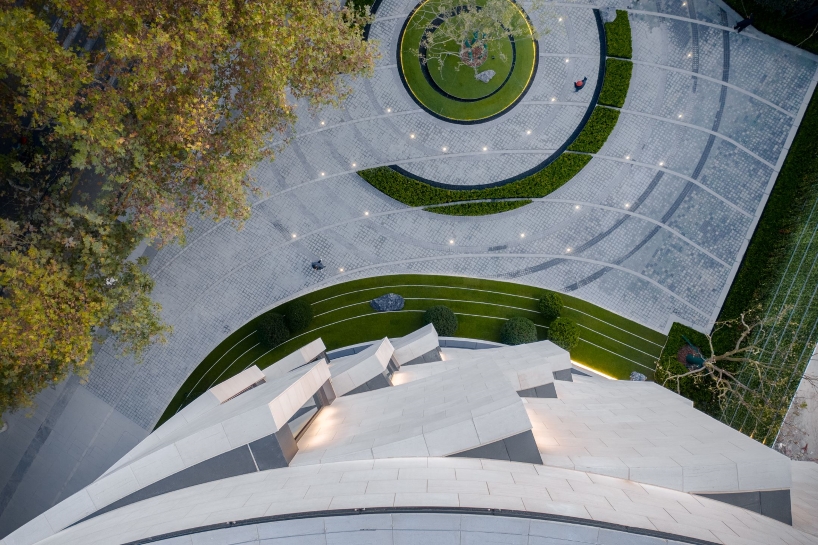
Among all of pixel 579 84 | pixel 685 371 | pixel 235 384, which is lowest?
pixel 685 371

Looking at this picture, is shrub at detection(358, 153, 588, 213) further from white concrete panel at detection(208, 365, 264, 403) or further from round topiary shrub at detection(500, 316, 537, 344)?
white concrete panel at detection(208, 365, 264, 403)

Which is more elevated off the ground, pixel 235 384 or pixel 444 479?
pixel 235 384

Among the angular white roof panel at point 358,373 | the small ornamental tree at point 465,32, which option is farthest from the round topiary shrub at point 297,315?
the small ornamental tree at point 465,32

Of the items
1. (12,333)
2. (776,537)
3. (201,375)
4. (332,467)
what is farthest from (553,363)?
(12,333)

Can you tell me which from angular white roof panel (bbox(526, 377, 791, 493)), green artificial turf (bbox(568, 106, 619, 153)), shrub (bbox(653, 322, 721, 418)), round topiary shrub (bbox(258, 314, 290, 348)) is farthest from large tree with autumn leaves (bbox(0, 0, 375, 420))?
shrub (bbox(653, 322, 721, 418))

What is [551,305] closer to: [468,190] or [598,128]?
[468,190]

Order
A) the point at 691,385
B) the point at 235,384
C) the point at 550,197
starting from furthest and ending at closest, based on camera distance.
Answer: the point at 550,197
the point at 691,385
the point at 235,384

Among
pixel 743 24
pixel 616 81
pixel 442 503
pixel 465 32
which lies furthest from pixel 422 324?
pixel 743 24
